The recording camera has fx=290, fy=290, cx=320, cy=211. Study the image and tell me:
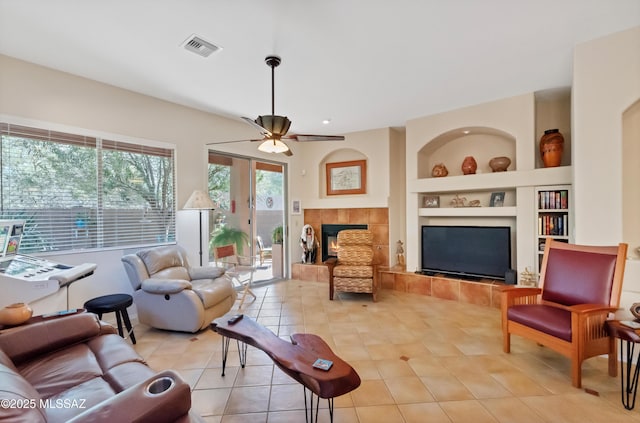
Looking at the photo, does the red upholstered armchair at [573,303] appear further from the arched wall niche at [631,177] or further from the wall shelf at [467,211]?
the wall shelf at [467,211]

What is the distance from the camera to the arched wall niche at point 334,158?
Result: 5.70m

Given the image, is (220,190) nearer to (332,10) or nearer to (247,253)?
(247,253)

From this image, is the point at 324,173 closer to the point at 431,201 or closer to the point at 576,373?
the point at 431,201

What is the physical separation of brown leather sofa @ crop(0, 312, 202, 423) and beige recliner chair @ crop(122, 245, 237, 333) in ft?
3.05

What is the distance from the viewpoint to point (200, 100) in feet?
12.7

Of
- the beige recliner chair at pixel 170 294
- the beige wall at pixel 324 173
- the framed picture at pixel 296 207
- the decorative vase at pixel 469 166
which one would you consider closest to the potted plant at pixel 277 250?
the beige wall at pixel 324 173

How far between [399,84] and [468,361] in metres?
2.99

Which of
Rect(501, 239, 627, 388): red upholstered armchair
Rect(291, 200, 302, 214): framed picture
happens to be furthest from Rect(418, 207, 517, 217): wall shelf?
Rect(291, 200, 302, 214): framed picture

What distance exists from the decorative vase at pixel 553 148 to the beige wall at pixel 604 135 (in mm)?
952

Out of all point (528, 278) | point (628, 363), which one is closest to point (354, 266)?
point (528, 278)

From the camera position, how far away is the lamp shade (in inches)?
147

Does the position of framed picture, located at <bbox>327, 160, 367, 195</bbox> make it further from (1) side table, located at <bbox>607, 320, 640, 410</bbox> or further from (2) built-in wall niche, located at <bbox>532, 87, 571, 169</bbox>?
(1) side table, located at <bbox>607, 320, 640, 410</bbox>

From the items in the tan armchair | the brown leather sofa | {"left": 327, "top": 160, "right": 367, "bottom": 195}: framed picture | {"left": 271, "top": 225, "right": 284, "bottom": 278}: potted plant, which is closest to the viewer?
the brown leather sofa

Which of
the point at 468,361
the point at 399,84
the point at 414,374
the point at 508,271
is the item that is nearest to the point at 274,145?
the point at 399,84
